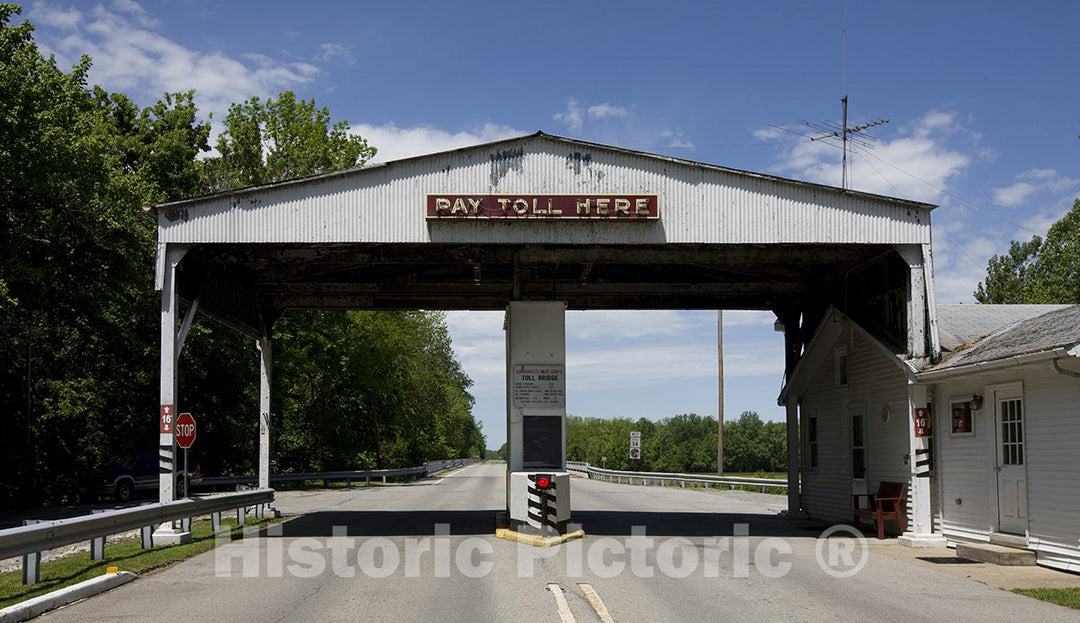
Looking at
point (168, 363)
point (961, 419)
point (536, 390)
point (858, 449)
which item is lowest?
point (858, 449)

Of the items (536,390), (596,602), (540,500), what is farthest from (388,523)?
(596,602)

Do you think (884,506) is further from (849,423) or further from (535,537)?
(535,537)

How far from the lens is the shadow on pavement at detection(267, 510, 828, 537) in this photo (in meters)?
19.5

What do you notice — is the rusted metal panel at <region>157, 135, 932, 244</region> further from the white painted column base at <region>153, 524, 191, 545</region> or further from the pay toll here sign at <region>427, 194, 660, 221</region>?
the white painted column base at <region>153, 524, 191, 545</region>

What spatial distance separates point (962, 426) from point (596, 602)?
9874 mm

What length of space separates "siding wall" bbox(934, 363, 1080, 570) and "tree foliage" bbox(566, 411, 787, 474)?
137 meters

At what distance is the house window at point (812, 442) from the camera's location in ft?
80.5

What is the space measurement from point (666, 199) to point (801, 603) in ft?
30.9

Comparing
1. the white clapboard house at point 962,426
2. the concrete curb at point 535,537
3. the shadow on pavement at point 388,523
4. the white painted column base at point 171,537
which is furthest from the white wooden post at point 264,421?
the white clapboard house at point 962,426

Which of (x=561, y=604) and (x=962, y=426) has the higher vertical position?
(x=962, y=426)

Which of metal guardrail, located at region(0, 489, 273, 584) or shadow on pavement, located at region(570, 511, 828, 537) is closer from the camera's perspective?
metal guardrail, located at region(0, 489, 273, 584)

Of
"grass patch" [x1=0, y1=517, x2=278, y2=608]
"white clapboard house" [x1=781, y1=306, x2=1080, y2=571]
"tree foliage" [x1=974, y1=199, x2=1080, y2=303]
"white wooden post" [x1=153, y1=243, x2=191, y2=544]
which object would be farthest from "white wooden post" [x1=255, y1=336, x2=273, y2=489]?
"tree foliage" [x1=974, y1=199, x2=1080, y2=303]

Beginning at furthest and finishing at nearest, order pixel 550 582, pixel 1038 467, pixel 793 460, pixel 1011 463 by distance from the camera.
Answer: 1. pixel 793 460
2. pixel 1011 463
3. pixel 1038 467
4. pixel 550 582

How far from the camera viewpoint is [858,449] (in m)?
21.9
